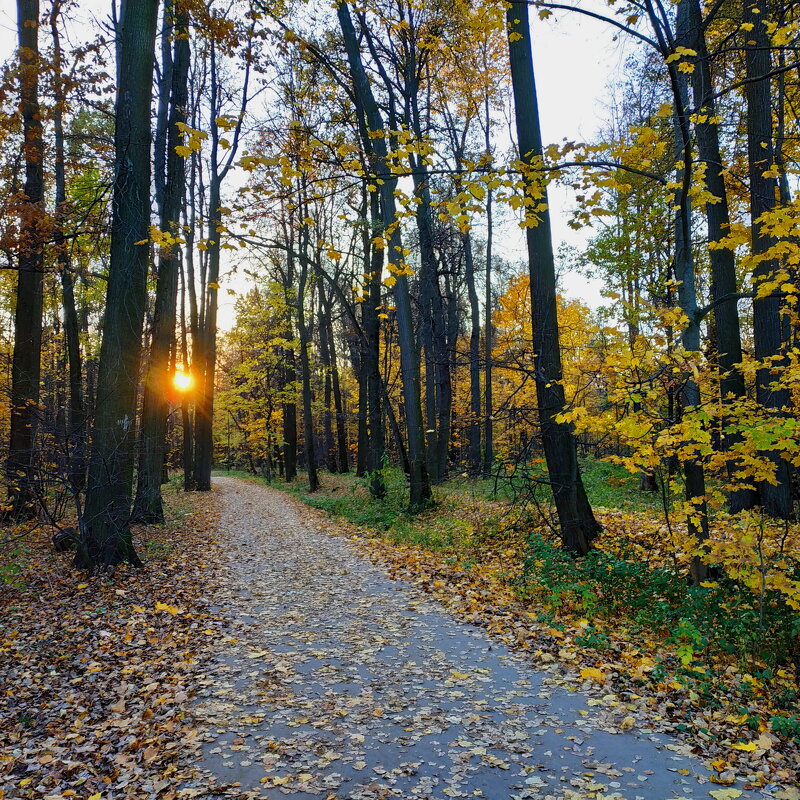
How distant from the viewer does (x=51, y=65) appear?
853cm

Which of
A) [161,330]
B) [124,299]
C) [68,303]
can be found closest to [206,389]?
[68,303]

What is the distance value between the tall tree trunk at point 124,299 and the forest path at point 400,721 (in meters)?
2.33

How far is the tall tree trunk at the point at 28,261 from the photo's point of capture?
856cm

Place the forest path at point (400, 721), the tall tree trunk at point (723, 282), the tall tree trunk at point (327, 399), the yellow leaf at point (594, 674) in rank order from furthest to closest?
1. the tall tree trunk at point (327, 399)
2. the tall tree trunk at point (723, 282)
3. the yellow leaf at point (594, 674)
4. the forest path at point (400, 721)

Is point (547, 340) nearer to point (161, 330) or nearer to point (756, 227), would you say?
point (756, 227)

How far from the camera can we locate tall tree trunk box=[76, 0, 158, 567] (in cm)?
736

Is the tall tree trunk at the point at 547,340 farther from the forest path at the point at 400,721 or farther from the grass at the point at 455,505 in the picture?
the forest path at the point at 400,721

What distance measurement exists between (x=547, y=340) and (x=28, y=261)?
29.4 feet

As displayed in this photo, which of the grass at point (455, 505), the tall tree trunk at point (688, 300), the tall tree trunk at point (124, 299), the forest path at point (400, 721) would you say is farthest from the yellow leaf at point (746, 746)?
the tall tree trunk at point (124, 299)

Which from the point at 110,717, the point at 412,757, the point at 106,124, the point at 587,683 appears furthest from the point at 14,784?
the point at 106,124

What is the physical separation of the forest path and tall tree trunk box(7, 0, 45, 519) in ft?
18.6

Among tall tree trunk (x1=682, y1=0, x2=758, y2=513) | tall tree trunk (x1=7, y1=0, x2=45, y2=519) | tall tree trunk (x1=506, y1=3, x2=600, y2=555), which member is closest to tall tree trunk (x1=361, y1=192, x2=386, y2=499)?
tall tree trunk (x1=506, y1=3, x2=600, y2=555)

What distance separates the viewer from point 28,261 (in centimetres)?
920

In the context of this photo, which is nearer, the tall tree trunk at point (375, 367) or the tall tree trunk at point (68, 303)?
the tall tree trunk at point (68, 303)
